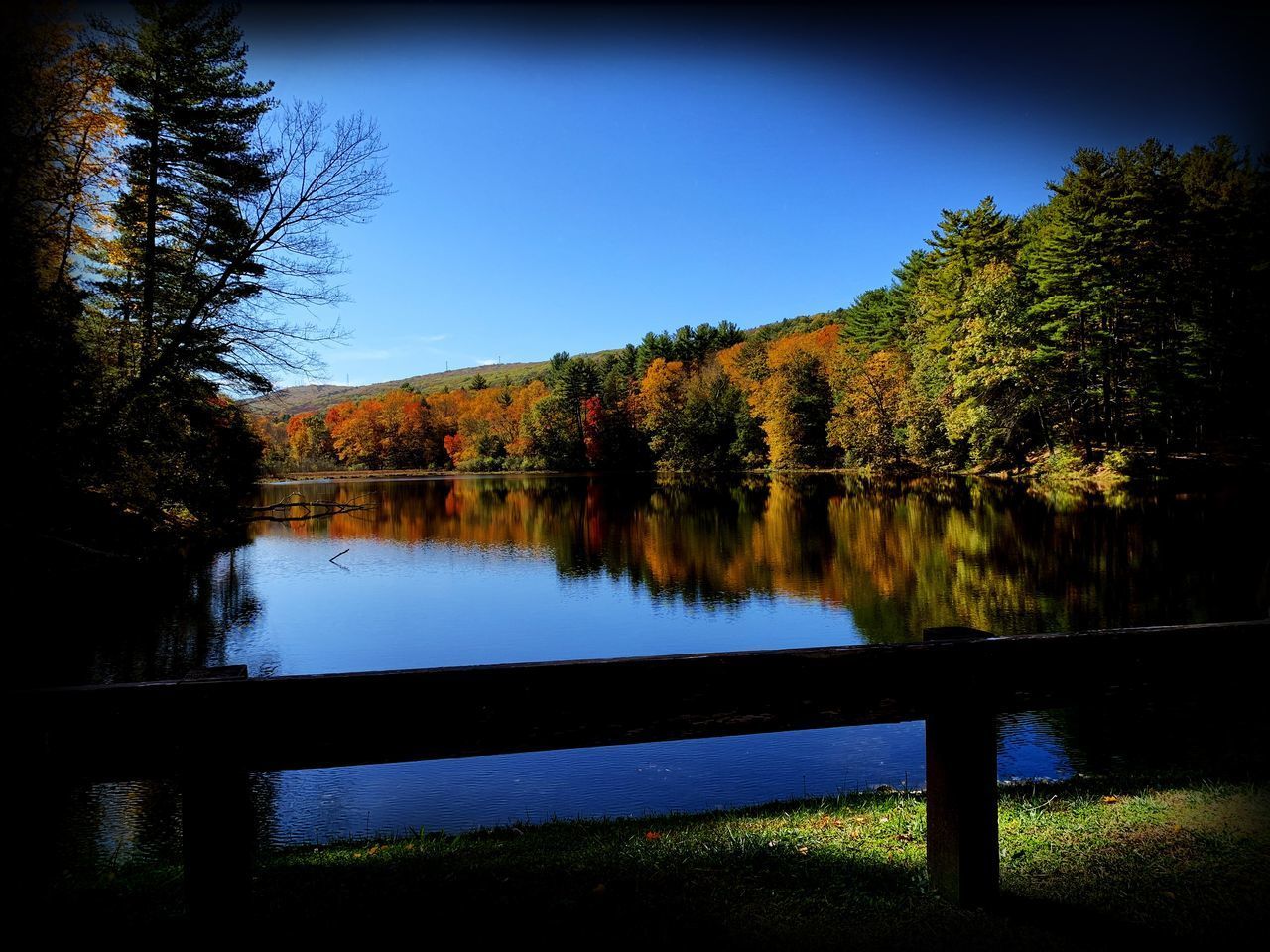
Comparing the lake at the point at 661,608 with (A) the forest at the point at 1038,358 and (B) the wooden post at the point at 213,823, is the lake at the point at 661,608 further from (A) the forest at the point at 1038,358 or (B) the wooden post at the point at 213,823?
(A) the forest at the point at 1038,358

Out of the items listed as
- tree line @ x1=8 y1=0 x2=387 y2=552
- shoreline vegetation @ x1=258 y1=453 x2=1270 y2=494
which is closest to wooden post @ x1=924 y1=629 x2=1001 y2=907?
tree line @ x1=8 y1=0 x2=387 y2=552

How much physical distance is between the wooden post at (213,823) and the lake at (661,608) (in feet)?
0.50

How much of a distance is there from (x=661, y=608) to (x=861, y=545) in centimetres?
1067

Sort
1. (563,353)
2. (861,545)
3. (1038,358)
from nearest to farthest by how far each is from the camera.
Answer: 1. (861,545)
2. (1038,358)
3. (563,353)

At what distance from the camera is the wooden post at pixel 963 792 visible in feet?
8.41

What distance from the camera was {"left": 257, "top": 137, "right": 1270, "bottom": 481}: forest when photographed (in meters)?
35.8

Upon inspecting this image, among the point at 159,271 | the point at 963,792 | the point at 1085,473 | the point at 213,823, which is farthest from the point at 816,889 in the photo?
the point at 1085,473

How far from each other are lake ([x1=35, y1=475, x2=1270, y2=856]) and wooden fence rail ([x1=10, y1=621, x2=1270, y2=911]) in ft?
0.63

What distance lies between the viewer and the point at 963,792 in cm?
257

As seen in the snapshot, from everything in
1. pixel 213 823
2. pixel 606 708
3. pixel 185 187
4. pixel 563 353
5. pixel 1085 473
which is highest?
pixel 563 353

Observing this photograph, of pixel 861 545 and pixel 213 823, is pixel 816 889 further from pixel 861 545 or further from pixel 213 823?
pixel 861 545

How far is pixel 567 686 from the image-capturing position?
234 centimetres

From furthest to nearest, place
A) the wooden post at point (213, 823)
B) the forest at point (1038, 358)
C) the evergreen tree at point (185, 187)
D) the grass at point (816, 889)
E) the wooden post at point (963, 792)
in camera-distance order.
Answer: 1. the forest at point (1038, 358)
2. the evergreen tree at point (185, 187)
3. the grass at point (816, 889)
4. the wooden post at point (963, 792)
5. the wooden post at point (213, 823)

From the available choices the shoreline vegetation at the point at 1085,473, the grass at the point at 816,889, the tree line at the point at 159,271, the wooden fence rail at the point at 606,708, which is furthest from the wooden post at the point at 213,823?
the shoreline vegetation at the point at 1085,473
